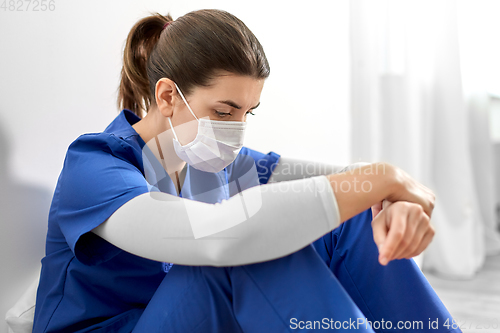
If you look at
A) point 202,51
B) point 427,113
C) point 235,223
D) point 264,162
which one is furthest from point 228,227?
point 427,113

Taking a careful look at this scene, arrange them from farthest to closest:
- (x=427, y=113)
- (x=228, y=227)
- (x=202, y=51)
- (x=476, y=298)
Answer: (x=427, y=113), (x=476, y=298), (x=202, y=51), (x=228, y=227)

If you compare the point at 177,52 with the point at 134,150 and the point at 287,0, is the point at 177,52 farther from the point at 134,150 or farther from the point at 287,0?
the point at 287,0

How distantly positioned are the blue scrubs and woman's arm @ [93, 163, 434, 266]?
39mm

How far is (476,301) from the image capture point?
160 cm

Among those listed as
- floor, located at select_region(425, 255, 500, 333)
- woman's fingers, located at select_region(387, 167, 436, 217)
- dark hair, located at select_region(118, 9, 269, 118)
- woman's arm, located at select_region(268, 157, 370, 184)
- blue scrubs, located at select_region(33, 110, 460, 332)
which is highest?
dark hair, located at select_region(118, 9, 269, 118)

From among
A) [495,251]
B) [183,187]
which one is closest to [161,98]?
[183,187]

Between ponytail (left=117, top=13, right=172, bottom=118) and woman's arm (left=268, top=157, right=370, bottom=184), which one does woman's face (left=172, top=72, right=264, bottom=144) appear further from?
woman's arm (left=268, top=157, right=370, bottom=184)

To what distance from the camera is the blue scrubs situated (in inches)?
26.1

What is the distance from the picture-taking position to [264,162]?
1181mm

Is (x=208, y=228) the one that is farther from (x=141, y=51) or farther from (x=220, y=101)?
(x=141, y=51)

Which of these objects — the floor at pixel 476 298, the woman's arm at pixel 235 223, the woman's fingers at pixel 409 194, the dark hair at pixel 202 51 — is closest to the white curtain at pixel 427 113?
the floor at pixel 476 298

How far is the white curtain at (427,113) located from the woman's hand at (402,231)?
53.1 inches

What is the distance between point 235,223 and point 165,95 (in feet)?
1.41

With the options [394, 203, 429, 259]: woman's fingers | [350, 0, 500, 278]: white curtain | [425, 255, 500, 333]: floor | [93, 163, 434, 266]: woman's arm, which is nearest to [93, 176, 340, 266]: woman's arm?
[93, 163, 434, 266]: woman's arm
